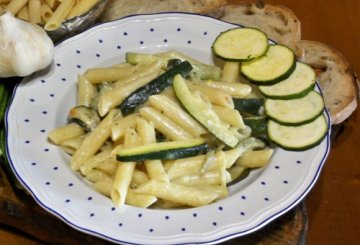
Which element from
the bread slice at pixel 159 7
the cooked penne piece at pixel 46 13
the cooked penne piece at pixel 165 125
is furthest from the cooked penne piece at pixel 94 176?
the bread slice at pixel 159 7

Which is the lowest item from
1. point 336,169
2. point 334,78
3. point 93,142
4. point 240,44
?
point 336,169

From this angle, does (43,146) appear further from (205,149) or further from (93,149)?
(205,149)

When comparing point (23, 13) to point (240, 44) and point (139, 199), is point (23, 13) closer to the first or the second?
point (240, 44)

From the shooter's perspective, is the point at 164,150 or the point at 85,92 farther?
the point at 85,92

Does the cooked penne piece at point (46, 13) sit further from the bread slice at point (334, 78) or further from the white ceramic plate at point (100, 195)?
the bread slice at point (334, 78)

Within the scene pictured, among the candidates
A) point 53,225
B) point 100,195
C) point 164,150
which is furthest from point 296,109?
point 53,225

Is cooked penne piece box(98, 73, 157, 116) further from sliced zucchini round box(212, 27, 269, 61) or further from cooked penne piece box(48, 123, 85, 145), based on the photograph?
sliced zucchini round box(212, 27, 269, 61)
